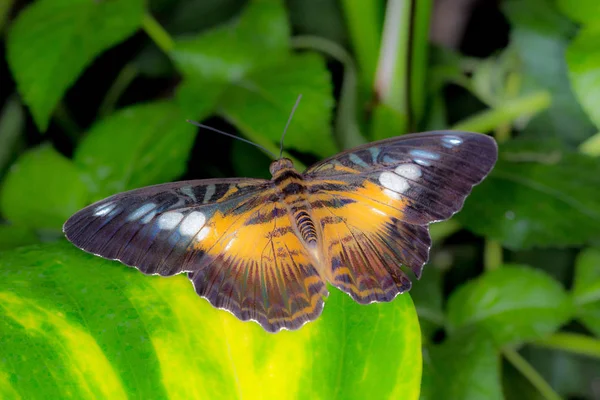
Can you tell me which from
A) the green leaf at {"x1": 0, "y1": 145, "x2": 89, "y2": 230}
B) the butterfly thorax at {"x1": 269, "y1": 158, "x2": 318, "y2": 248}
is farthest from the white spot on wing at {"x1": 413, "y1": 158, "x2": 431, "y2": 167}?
the green leaf at {"x1": 0, "y1": 145, "x2": 89, "y2": 230}

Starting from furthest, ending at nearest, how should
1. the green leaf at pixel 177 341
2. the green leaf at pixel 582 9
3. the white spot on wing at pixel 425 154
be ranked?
the green leaf at pixel 582 9 < the white spot on wing at pixel 425 154 < the green leaf at pixel 177 341

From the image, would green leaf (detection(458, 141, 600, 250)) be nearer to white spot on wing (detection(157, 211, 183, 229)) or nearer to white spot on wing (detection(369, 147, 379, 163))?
white spot on wing (detection(369, 147, 379, 163))

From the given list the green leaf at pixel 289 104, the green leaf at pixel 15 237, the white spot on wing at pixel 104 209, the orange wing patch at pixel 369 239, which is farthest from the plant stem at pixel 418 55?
the green leaf at pixel 15 237

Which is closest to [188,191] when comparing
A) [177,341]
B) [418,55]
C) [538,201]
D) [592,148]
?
[177,341]

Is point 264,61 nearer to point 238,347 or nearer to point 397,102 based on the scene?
point 397,102

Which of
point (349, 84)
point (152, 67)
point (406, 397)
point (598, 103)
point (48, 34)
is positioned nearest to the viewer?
point (406, 397)

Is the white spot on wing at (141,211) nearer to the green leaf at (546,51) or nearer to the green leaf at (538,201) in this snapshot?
the green leaf at (538,201)

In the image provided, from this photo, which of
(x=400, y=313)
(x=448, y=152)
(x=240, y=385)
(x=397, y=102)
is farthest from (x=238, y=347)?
(x=397, y=102)
